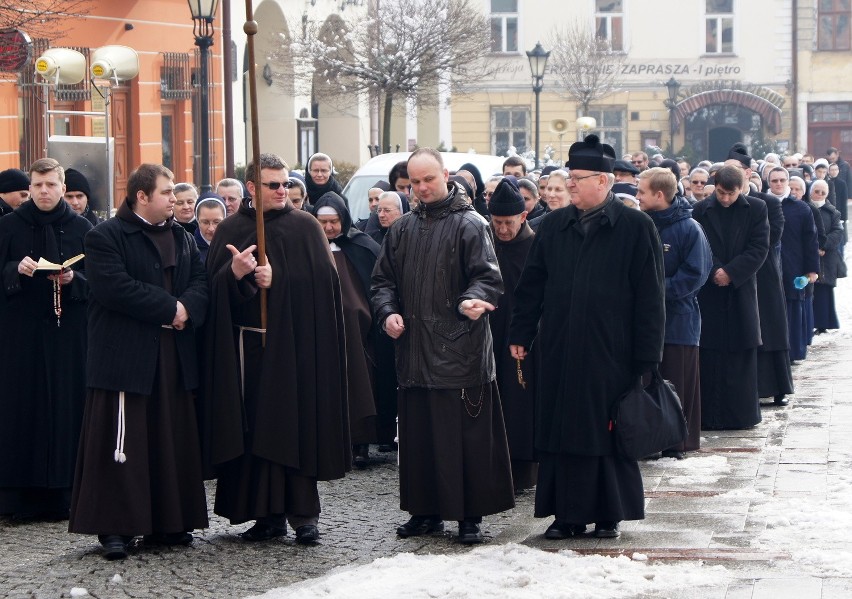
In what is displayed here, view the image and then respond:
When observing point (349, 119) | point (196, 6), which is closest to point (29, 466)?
point (196, 6)

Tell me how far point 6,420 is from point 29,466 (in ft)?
0.94

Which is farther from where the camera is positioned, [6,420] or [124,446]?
[6,420]

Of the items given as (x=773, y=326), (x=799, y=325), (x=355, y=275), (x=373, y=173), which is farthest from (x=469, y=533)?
(x=373, y=173)

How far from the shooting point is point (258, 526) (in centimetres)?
805

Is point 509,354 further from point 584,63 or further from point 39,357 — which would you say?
point 584,63

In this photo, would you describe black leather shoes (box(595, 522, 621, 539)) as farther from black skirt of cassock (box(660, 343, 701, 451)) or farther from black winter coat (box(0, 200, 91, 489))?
black winter coat (box(0, 200, 91, 489))

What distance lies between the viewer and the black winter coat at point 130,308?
7.66 meters

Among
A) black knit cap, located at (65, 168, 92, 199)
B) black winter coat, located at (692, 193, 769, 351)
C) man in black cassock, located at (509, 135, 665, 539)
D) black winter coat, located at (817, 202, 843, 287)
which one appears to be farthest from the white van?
man in black cassock, located at (509, 135, 665, 539)

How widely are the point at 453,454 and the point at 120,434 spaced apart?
1.61 meters

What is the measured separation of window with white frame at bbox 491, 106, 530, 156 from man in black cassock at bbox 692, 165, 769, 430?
37.9 m

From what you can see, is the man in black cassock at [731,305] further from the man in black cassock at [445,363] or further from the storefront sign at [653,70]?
the storefront sign at [653,70]

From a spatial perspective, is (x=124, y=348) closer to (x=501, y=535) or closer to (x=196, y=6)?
(x=501, y=535)

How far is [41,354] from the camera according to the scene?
351 inches

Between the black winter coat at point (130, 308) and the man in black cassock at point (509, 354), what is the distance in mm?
1979
